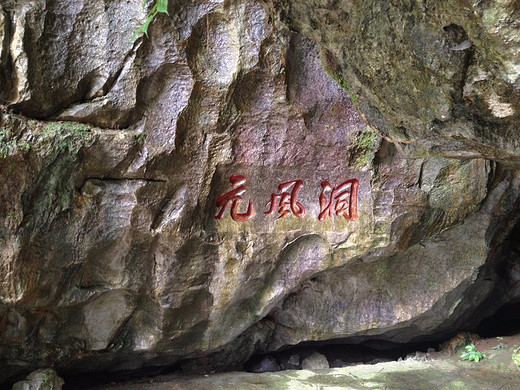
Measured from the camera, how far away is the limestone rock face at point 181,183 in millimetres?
4578

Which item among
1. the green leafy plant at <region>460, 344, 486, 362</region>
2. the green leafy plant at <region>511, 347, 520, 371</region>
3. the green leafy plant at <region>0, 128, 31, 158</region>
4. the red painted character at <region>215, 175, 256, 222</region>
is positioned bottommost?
the green leafy plant at <region>460, 344, 486, 362</region>

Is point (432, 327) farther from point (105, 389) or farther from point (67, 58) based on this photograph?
point (67, 58)

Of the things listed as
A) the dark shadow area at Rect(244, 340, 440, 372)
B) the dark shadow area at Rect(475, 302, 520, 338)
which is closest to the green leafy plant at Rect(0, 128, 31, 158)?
the dark shadow area at Rect(244, 340, 440, 372)

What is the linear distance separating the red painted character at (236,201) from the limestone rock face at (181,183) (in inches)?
0.6

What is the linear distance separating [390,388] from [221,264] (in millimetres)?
2650

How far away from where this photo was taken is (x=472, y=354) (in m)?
6.77

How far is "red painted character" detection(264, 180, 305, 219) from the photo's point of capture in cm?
553

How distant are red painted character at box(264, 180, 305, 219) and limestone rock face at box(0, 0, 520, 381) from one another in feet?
0.06

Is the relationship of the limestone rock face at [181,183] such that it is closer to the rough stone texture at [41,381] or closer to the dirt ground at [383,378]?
the rough stone texture at [41,381]

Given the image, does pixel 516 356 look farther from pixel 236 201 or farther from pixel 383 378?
pixel 236 201

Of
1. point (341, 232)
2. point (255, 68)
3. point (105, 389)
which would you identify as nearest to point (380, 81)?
point (255, 68)

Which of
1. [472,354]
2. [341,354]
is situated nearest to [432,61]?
[472,354]

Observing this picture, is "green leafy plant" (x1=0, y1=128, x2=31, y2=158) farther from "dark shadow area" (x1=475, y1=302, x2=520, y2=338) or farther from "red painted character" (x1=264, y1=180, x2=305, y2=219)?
"dark shadow area" (x1=475, y1=302, x2=520, y2=338)

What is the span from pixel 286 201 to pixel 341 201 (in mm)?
671
